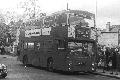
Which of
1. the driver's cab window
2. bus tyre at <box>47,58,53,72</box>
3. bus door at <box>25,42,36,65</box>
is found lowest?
bus tyre at <box>47,58,53,72</box>

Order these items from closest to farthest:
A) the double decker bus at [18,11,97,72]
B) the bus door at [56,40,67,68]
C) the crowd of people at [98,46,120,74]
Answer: the double decker bus at [18,11,97,72] < the bus door at [56,40,67,68] < the crowd of people at [98,46,120,74]

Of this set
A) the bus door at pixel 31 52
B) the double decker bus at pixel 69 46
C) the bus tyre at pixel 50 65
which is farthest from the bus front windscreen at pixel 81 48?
the bus door at pixel 31 52

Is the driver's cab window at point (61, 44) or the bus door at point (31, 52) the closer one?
the driver's cab window at point (61, 44)

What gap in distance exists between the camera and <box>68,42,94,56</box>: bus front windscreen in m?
20.2

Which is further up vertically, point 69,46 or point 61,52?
point 69,46

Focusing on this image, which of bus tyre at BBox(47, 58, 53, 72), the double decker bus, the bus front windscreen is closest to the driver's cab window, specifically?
the double decker bus

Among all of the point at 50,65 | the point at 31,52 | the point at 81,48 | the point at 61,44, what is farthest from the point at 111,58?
the point at 31,52

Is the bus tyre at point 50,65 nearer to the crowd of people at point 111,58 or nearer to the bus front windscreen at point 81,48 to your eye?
the bus front windscreen at point 81,48

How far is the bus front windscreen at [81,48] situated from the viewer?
20.2 metres

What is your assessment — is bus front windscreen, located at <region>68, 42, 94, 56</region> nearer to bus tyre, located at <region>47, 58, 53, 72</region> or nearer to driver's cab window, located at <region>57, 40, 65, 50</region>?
driver's cab window, located at <region>57, 40, 65, 50</region>

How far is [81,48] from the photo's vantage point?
2045 centimetres

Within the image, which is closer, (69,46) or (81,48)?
(69,46)

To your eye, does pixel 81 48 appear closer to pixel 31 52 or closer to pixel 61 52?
pixel 61 52

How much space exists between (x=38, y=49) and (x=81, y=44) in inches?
197
